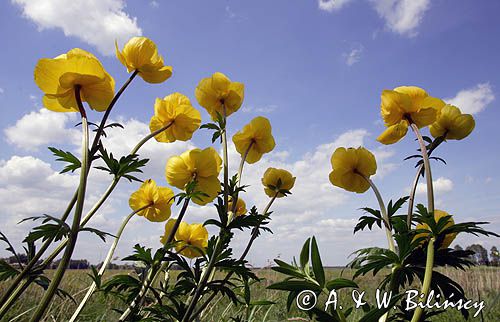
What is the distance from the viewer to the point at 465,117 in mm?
1100

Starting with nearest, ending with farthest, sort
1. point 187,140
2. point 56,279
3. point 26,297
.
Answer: point 56,279, point 187,140, point 26,297

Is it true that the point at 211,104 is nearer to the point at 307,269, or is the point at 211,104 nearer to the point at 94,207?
the point at 94,207

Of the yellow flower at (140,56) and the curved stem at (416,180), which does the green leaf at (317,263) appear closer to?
the curved stem at (416,180)

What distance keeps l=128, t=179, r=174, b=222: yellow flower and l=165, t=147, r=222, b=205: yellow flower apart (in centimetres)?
17

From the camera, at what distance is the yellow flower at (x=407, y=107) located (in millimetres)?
1080

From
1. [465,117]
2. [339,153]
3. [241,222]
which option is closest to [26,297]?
[241,222]

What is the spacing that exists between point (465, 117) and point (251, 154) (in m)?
0.75

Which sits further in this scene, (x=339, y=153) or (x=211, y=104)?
(x=211, y=104)

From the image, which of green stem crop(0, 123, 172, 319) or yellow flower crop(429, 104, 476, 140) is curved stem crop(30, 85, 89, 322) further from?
yellow flower crop(429, 104, 476, 140)

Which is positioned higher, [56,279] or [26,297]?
[56,279]

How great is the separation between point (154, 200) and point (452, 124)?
1.05 metres

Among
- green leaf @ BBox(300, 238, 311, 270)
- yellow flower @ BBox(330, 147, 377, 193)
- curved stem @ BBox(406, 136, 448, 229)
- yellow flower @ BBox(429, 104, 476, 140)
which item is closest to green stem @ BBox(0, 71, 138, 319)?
green leaf @ BBox(300, 238, 311, 270)

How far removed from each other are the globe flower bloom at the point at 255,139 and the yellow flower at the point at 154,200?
32 cm

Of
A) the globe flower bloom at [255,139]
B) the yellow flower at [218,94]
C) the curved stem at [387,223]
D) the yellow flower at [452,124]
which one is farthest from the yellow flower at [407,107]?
the yellow flower at [218,94]
